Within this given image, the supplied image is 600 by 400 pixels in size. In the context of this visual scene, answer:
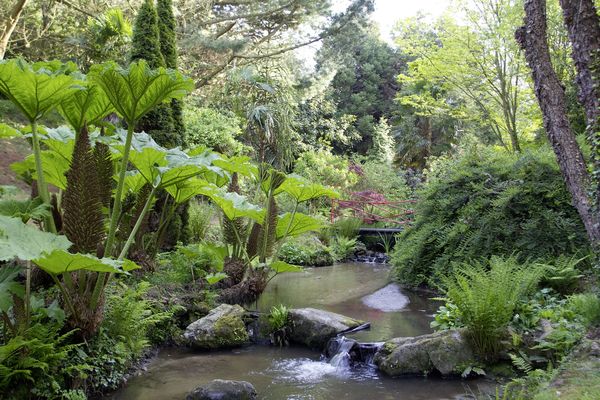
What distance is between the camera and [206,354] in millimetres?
4387

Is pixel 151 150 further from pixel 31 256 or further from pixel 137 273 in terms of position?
pixel 137 273

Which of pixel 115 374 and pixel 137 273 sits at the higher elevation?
pixel 137 273

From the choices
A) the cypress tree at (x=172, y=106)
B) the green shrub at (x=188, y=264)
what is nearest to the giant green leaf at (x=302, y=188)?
the green shrub at (x=188, y=264)

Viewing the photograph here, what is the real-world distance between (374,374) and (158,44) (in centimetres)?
562

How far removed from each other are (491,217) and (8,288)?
539cm

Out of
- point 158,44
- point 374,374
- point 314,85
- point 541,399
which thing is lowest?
point 374,374

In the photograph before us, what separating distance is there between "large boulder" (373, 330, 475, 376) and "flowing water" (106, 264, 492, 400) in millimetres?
95

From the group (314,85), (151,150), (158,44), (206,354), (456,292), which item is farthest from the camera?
(314,85)

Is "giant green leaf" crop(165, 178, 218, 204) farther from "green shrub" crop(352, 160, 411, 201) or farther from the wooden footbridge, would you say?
"green shrub" crop(352, 160, 411, 201)

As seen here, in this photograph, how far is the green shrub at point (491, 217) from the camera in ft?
18.4

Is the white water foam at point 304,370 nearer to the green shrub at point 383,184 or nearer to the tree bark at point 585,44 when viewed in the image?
the tree bark at point 585,44

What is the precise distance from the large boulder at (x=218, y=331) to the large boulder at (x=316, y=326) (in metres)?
0.52

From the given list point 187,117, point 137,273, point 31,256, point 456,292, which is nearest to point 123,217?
point 137,273

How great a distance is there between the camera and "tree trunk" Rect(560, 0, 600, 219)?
393 cm
